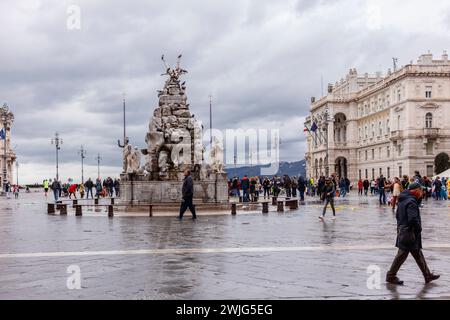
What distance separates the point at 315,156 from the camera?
96.3m

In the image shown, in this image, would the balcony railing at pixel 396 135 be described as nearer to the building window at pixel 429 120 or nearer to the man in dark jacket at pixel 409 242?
the building window at pixel 429 120

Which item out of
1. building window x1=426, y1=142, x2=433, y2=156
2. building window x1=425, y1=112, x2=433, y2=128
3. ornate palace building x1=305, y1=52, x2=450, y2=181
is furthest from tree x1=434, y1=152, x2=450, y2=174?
building window x1=425, y1=112, x2=433, y2=128

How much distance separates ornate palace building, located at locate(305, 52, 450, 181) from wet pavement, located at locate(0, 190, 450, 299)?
4912cm

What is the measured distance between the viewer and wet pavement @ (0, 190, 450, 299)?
713cm

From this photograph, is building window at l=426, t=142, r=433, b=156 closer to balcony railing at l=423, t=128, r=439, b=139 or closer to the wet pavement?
balcony railing at l=423, t=128, r=439, b=139

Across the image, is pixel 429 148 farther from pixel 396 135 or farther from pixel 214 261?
pixel 214 261

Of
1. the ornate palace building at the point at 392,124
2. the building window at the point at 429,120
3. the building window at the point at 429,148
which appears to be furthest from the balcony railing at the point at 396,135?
the building window at the point at 429,148

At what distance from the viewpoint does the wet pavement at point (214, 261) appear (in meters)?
7.13

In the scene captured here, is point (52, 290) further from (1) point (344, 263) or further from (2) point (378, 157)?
(2) point (378, 157)

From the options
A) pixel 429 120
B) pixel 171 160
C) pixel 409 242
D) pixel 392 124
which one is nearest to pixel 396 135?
pixel 392 124

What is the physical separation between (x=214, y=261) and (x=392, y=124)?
63639 millimetres

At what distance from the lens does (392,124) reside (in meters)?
69.4

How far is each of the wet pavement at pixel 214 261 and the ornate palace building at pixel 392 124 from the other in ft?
161
